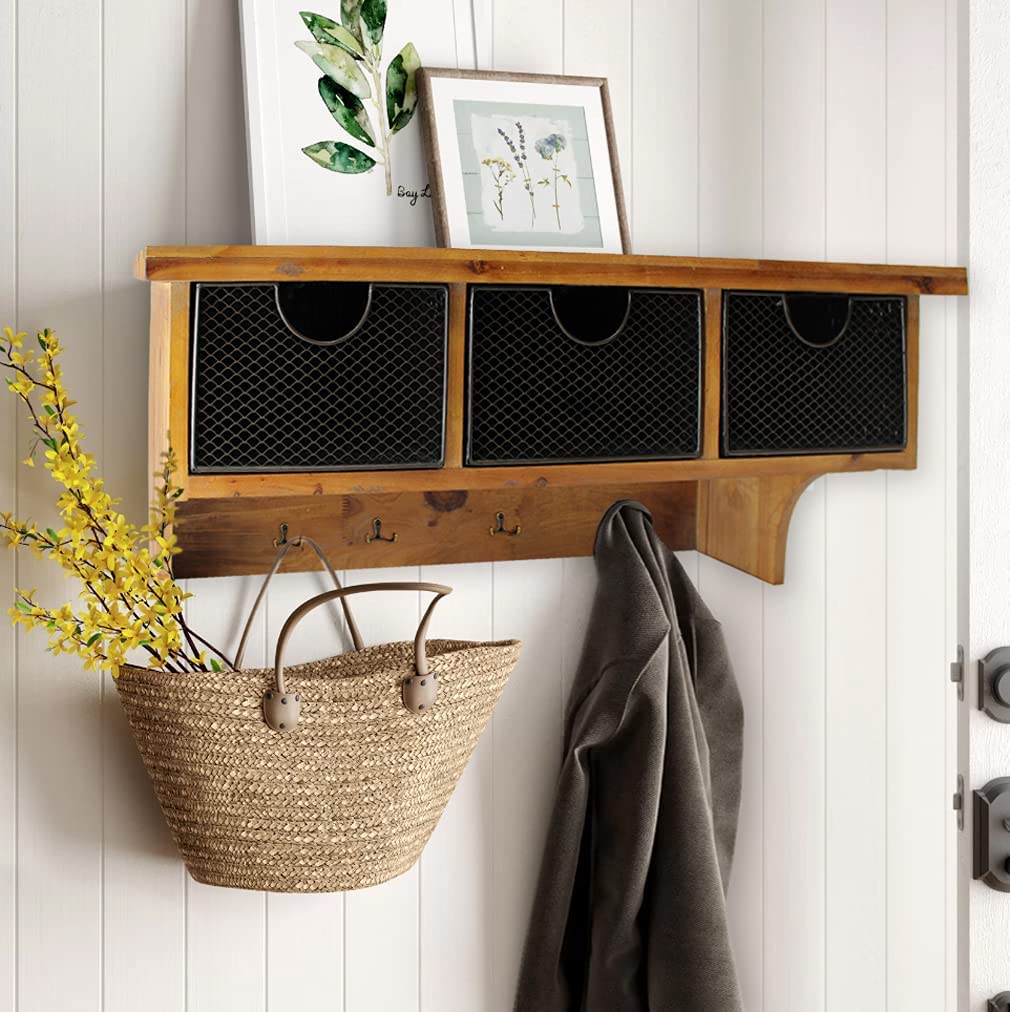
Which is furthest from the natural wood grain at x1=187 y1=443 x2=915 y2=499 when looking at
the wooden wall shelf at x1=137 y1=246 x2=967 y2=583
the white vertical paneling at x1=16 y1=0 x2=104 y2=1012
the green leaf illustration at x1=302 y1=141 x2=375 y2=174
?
the green leaf illustration at x1=302 y1=141 x2=375 y2=174

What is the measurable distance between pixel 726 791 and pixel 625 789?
0.19 metres

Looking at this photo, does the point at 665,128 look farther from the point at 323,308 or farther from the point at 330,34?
the point at 323,308

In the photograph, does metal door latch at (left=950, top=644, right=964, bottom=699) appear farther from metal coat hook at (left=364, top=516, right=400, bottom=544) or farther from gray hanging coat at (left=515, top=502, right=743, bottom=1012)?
metal coat hook at (left=364, top=516, right=400, bottom=544)

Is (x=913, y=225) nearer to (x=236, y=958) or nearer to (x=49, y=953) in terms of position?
(x=236, y=958)

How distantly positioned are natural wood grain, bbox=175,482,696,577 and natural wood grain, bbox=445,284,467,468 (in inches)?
6.2

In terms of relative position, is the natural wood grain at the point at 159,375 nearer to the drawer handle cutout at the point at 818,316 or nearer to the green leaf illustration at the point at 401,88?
the green leaf illustration at the point at 401,88

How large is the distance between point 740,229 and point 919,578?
52cm

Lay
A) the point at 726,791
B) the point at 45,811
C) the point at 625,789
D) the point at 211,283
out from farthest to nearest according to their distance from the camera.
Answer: the point at 726,791, the point at 625,789, the point at 45,811, the point at 211,283

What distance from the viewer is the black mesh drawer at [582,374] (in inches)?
45.8

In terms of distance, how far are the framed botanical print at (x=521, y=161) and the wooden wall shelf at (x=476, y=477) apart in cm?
11

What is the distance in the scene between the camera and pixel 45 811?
1.18 metres

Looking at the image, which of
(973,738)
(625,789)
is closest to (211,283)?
(625,789)

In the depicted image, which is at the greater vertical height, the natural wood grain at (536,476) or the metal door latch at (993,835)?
the natural wood grain at (536,476)

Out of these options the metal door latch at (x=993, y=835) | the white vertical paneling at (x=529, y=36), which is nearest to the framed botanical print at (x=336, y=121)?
the white vertical paneling at (x=529, y=36)
